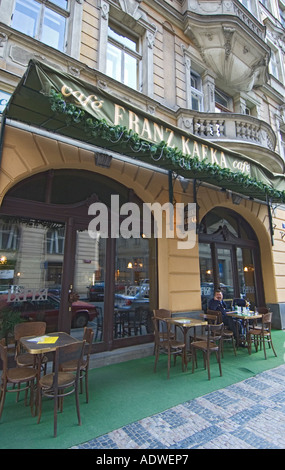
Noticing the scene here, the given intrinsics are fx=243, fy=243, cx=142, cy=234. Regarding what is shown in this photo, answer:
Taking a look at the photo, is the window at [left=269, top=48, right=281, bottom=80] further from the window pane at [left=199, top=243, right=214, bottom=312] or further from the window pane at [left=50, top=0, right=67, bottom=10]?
the window pane at [left=50, top=0, right=67, bottom=10]

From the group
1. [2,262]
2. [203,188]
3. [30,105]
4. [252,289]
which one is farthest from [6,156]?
[252,289]

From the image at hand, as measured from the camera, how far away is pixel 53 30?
5762mm

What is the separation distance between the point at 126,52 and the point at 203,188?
15.1 ft

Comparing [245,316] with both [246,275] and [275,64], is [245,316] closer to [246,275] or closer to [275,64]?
[246,275]

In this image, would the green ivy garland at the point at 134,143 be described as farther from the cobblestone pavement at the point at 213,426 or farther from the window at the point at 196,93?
the window at the point at 196,93

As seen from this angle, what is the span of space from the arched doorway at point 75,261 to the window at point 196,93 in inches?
188

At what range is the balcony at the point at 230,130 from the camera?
7152 mm

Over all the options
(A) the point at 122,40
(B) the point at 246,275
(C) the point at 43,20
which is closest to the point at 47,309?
(C) the point at 43,20

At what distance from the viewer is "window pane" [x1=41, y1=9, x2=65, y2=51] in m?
5.65

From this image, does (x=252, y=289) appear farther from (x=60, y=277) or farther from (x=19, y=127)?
(x=19, y=127)

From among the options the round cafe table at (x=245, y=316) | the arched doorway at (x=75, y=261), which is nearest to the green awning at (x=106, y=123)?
the arched doorway at (x=75, y=261)

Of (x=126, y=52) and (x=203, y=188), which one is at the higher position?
(x=126, y=52)

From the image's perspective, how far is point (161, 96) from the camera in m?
7.20

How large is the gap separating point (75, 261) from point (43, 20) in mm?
5662
